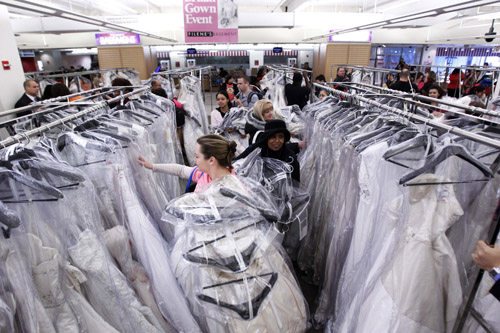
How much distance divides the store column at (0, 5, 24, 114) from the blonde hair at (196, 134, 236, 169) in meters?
3.95

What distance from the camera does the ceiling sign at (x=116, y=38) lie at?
1122 cm

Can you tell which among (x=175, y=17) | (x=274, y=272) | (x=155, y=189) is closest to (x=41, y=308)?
(x=274, y=272)

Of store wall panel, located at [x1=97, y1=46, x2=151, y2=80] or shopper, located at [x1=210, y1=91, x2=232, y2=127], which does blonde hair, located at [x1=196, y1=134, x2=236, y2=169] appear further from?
store wall panel, located at [x1=97, y1=46, x2=151, y2=80]

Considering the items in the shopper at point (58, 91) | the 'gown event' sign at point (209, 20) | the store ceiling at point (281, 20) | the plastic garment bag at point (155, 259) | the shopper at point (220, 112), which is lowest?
the plastic garment bag at point (155, 259)

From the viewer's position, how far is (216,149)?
5.98 feet

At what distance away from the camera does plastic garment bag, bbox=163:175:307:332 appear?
134 cm

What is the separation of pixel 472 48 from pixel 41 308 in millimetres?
17704

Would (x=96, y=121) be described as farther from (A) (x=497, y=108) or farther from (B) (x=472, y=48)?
(B) (x=472, y=48)

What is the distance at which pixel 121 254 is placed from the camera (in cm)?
162

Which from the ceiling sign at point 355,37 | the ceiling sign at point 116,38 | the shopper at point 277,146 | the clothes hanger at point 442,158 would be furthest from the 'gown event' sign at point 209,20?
the ceiling sign at point 355,37

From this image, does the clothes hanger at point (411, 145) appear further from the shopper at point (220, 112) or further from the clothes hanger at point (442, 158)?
the shopper at point (220, 112)

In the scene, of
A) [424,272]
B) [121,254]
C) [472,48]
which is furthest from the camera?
[472,48]

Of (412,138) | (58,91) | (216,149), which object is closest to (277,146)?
(216,149)

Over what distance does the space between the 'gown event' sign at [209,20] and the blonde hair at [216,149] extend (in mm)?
4242
